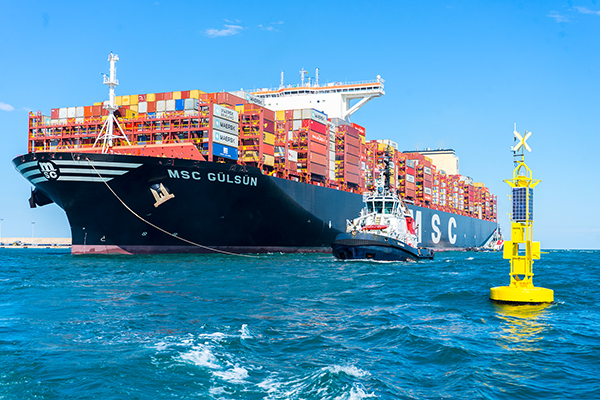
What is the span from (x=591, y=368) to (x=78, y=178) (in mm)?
28894

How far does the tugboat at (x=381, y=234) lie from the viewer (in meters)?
31.5

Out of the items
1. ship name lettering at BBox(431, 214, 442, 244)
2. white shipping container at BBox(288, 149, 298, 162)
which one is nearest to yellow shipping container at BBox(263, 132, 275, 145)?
white shipping container at BBox(288, 149, 298, 162)

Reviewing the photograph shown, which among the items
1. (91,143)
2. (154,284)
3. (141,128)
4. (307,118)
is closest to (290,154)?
(307,118)

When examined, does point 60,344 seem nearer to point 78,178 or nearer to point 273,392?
point 273,392

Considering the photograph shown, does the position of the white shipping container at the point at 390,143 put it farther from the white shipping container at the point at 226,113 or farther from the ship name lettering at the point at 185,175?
the ship name lettering at the point at 185,175

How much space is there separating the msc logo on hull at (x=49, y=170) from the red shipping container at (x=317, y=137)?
2176cm

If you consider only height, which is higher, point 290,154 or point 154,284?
point 290,154

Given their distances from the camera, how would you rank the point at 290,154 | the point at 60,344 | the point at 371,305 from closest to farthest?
the point at 60,344 → the point at 371,305 → the point at 290,154

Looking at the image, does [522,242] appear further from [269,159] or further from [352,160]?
[352,160]

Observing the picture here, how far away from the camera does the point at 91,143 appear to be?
38156mm

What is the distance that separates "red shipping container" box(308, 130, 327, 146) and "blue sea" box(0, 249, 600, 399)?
2943 centimetres

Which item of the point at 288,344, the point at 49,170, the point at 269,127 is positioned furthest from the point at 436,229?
A: the point at 288,344

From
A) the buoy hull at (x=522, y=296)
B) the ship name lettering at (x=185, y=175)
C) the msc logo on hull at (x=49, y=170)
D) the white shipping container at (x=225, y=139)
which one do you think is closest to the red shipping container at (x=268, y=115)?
the white shipping container at (x=225, y=139)

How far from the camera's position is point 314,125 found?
155ft
